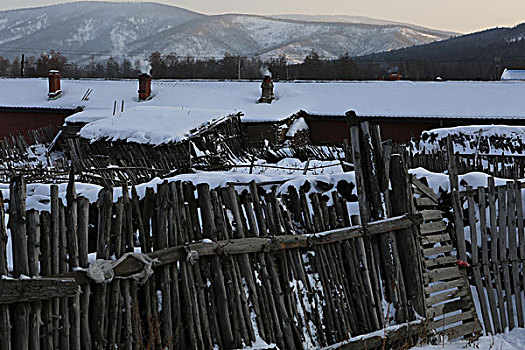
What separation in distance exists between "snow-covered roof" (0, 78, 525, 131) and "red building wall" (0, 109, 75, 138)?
39cm

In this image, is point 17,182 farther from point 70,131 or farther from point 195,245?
point 70,131

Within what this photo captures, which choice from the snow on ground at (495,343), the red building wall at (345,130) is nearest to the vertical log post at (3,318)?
the snow on ground at (495,343)

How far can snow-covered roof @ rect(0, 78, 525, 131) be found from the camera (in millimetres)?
25172

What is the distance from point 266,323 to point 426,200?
2858 millimetres

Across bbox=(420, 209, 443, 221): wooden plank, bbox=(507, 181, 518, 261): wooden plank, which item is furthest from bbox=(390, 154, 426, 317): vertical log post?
bbox=(507, 181, 518, 261): wooden plank

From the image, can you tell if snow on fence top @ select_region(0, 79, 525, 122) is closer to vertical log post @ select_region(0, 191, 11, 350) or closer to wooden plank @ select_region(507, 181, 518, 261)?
wooden plank @ select_region(507, 181, 518, 261)

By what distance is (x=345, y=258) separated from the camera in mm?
6023

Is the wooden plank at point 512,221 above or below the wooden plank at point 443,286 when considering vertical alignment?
above

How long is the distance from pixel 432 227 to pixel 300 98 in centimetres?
2200

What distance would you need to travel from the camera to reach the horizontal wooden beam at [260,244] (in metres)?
4.75

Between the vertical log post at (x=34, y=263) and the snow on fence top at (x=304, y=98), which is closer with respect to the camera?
the vertical log post at (x=34, y=263)

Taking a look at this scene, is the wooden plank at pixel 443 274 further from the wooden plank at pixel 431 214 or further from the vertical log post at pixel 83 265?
the vertical log post at pixel 83 265

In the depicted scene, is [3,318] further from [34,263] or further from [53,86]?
[53,86]

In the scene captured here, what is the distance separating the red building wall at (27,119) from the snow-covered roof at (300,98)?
0.39 metres
